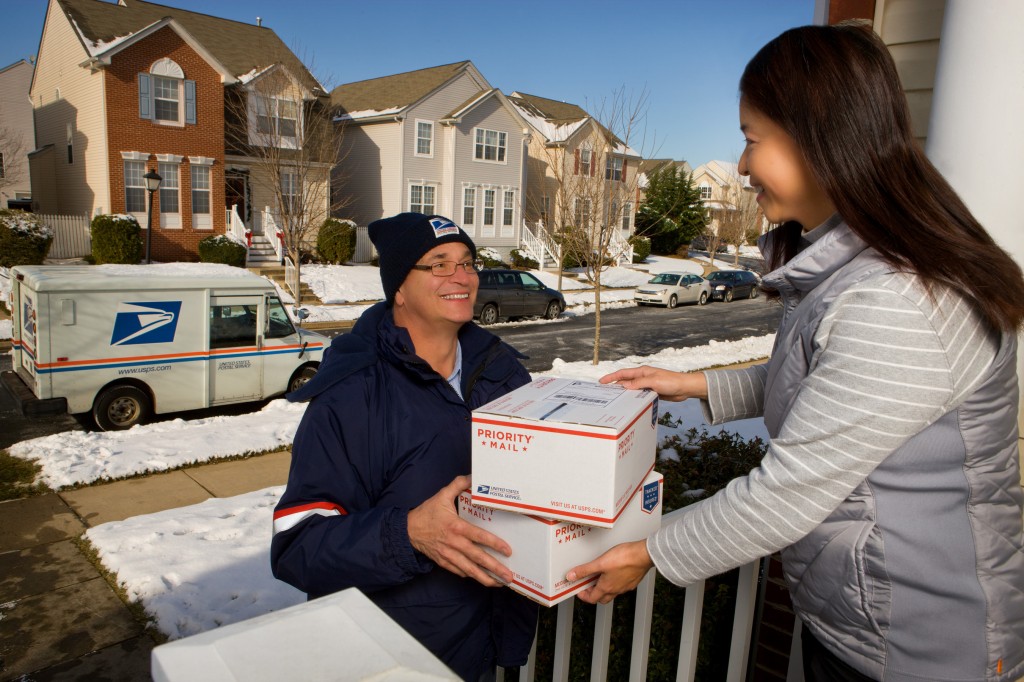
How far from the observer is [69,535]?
19.1 ft

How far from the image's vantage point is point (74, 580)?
199 inches

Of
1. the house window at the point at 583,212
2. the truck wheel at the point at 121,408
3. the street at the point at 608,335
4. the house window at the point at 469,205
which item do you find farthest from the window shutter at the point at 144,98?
the truck wheel at the point at 121,408

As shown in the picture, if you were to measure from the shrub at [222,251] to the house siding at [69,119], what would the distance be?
3.47 m

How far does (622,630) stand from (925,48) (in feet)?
12.7

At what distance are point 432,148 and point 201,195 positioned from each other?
1066 centimetres

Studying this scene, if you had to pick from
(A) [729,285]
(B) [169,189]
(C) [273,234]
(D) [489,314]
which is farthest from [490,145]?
(D) [489,314]

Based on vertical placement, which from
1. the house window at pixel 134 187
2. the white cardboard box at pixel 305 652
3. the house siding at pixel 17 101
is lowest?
the white cardboard box at pixel 305 652

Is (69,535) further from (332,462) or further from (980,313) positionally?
(980,313)

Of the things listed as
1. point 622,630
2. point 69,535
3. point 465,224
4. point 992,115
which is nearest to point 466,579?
point 622,630

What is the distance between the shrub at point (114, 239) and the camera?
23.0 m

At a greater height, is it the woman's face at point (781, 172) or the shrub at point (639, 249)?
the shrub at point (639, 249)

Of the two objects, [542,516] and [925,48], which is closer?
[542,516]

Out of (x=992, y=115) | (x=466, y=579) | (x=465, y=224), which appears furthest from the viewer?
(x=465, y=224)

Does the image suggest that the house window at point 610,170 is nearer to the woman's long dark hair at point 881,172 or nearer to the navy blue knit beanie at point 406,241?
the navy blue knit beanie at point 406,241
